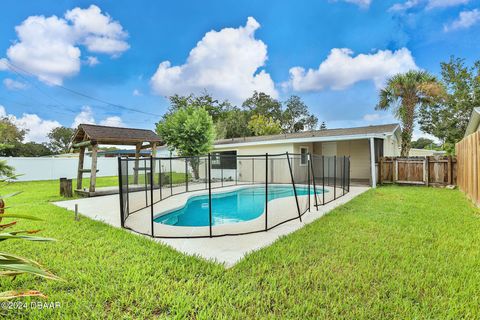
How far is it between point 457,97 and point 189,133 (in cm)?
1867

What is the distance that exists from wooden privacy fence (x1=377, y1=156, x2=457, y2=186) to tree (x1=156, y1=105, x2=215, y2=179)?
8.59 m

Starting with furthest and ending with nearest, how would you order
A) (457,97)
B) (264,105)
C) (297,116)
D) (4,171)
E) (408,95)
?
(297,116), (264,105), (457,97), (408,95), (4,171)

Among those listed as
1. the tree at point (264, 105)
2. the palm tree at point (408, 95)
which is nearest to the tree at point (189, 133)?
the palm tree at point (408, 95)

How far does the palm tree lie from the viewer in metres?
13.3

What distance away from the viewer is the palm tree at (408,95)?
1328 cm

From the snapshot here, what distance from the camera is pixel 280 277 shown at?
9.24 ft

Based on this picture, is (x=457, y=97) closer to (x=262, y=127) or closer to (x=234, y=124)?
(x=262, y=127)

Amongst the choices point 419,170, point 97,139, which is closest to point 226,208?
point 97,139

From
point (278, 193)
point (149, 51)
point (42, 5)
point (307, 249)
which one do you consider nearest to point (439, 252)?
point (307, 249)

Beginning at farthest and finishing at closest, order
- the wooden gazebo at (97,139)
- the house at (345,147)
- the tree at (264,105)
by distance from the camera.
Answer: the tree at (264,105), the house at (345,147), the wooden gazebo at (97,139)

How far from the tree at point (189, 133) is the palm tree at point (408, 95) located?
1031cm

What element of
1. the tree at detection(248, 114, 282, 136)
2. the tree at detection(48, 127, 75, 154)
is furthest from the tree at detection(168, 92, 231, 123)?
the tree at detection(48, 127, 75, 154)

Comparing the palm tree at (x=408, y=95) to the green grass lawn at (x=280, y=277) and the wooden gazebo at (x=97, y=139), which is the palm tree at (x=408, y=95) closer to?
the green grass lawn at (x=280, y=277)

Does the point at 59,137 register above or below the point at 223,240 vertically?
above
